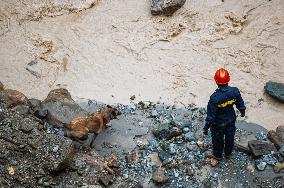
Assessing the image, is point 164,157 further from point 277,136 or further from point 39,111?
point 39,111

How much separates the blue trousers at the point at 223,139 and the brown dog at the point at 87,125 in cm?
167

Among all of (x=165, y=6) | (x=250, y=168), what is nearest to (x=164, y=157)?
(x=250, y=168)

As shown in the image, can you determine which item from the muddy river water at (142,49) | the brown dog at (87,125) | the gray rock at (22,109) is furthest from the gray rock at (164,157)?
the gray rock at (22,109)

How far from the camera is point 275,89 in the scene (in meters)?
6.98

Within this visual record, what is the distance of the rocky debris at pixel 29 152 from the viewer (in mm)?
5336

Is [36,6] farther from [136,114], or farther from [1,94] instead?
[136,114]

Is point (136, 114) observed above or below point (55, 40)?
below

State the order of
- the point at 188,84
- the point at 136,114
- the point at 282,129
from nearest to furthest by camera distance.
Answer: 1. the point at 282,129
2. the point at 136,114
3. the point at 188,84

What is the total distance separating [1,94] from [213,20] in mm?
4338

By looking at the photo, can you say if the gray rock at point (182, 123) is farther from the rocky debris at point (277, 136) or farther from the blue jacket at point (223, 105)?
the rocky debris at point (277, 136)

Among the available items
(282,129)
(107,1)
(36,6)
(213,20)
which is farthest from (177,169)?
(36,6)

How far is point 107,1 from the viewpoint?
8.85 meters

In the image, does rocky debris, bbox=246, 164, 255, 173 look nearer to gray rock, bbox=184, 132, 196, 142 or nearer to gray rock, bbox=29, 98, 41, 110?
gray rock, bbox=184, 132, 196, 142

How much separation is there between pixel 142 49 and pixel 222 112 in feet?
9.52
